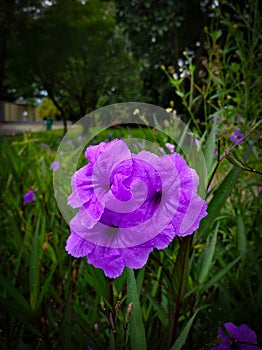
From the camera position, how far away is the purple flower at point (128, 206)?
14.7 inches

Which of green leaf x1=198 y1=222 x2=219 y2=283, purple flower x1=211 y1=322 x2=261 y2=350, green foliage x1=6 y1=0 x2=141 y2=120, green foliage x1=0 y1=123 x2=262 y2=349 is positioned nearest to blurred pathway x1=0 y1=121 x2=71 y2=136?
green foliage x1=6 y1=0 x2=141 y2=120

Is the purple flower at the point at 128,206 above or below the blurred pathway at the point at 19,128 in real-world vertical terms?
above

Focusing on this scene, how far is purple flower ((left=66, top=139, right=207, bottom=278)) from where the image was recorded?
14.7 inches

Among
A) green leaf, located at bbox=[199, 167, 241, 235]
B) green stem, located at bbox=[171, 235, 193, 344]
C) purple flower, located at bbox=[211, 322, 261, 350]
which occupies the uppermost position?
green leaf, located at bbox=[199, 167, 241, 235]

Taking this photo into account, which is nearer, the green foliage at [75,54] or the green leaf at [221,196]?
the green leaf at [221,196]

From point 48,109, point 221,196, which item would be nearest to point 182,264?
point 221,196

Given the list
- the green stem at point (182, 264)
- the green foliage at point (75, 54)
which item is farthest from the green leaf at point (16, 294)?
the green foliage at point (75, 54)

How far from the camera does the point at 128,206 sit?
1.22 ft

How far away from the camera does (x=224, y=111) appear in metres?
1.16

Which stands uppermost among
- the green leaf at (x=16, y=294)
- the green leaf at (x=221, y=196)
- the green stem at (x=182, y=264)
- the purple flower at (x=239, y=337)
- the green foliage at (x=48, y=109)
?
the green leaf at (x=221, y=196)

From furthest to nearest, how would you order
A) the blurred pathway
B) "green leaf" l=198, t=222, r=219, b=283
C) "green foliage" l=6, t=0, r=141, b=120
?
1. "green foliage" l=6, t=0, r=141, b=120
2. the blurred pathway
3. "green leaf" l=198, t=222, r=219, b=283

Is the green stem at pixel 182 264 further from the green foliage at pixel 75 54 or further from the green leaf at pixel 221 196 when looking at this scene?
the green foliage at pixel 75 54

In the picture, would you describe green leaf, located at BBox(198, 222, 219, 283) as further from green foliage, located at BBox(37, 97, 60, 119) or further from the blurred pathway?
green foliage, located at BBox(37, 97, 60, 119)

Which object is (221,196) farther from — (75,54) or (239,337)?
(75,54)
